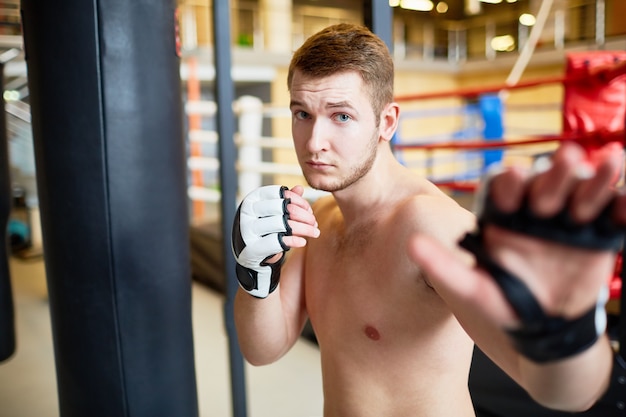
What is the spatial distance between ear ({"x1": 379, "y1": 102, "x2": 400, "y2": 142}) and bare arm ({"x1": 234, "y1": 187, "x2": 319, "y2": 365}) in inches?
8.5

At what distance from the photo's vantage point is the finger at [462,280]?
1.59ft

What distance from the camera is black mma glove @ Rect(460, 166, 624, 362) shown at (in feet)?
1.54

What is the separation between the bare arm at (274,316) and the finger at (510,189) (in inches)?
20.1

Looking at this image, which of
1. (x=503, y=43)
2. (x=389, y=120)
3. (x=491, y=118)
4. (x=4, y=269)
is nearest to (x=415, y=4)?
(x=503, y=43)

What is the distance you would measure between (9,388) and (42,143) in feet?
6.13

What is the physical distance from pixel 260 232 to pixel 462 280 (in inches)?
19.7

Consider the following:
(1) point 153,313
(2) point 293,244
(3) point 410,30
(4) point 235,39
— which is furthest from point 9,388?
(3) point 410,30

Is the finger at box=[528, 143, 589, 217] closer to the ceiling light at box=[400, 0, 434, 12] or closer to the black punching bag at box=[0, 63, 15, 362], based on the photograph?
the black punching bag at box=[0, 63, 15, 362]

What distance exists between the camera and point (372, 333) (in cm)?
99

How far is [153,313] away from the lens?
1.25m

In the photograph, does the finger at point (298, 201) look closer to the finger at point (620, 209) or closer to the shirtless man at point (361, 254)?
the shirtless man at point (361, 254)

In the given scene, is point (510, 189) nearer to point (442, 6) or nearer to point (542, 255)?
point (542, 255)

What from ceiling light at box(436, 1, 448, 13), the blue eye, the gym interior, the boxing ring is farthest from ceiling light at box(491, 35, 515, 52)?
the blue eye

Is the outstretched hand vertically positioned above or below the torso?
above
